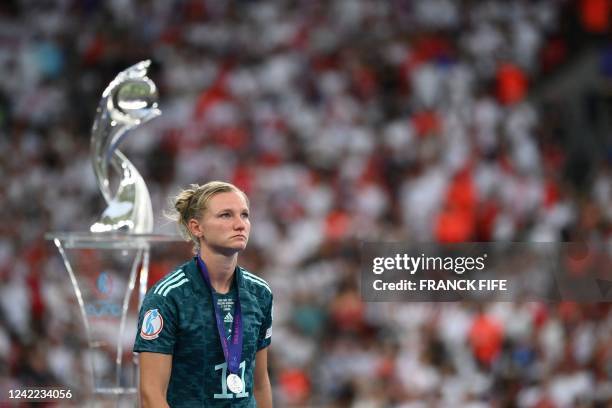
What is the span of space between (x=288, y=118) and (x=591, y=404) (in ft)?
15.1

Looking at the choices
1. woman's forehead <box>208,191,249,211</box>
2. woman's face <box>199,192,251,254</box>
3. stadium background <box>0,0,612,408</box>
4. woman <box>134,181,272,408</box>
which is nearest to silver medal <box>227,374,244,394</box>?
woman <box>134,181,272,408</box>

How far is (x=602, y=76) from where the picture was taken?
11.2 meters

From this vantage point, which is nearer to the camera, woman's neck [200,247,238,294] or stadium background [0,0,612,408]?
woman's neck [200,247,238,294]

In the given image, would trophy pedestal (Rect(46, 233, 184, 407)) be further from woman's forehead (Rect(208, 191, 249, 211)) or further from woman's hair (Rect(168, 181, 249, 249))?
woman's forehead (Rect(208, 191, 249, 211))

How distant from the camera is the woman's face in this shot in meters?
3.42

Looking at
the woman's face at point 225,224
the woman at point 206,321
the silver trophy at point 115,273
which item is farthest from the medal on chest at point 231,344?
the silver trophy at point 115,273

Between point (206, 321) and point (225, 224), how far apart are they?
1.08 ft

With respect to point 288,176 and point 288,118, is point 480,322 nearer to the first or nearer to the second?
point 288,176

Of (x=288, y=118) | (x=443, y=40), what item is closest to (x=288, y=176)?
(x=288, y=118)

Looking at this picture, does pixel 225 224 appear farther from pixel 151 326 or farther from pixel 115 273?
pixel 115 273

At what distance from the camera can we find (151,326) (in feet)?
11.0

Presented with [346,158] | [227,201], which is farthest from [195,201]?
[346,158]

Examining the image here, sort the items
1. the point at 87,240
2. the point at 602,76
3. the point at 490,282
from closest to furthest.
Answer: the point at 87,240, the point at 490,282, the point at 602,76

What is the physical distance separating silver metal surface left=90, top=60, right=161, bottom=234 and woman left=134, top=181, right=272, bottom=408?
1334 mm
